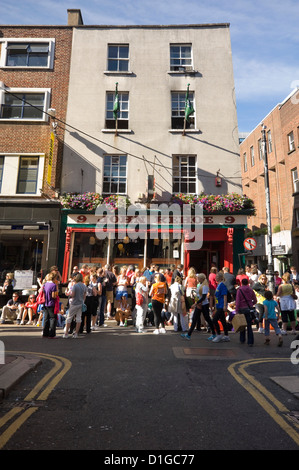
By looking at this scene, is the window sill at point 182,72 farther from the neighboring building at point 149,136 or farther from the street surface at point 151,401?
the street surface at point 151,401

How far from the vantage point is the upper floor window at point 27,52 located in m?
18.8

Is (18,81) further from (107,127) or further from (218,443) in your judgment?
(218,443)

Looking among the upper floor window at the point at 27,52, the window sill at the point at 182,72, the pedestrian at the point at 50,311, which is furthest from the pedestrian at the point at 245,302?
the upper floor window at the point at 27,52

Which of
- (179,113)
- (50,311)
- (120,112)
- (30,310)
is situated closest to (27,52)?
(120,112)

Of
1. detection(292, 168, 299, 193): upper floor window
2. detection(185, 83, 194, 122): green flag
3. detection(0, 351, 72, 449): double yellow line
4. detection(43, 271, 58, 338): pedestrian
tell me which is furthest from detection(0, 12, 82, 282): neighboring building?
detection(292, 168, 299, 193): upper floor window

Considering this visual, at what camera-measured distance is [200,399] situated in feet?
15.1

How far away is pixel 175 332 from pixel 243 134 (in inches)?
1961

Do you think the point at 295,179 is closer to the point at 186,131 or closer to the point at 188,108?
the point at 186,131

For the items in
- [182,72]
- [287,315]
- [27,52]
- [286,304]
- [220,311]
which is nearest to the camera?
[220,311]

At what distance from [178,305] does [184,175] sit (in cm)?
911

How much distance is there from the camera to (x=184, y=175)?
17.8 m

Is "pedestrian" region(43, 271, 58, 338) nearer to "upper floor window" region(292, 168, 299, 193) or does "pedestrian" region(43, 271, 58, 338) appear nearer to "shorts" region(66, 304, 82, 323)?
"shorts" region(66, 304, 82, 323)
